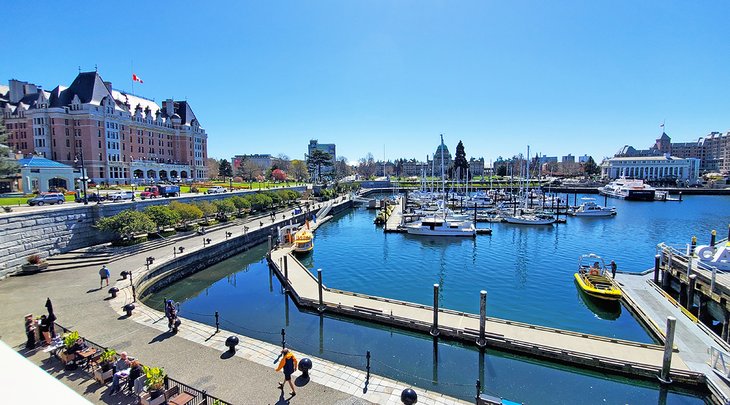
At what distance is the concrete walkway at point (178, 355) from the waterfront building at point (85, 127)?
2445 inches

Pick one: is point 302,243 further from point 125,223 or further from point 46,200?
point 46,200

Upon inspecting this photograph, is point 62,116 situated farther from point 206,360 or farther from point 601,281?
point 601,281

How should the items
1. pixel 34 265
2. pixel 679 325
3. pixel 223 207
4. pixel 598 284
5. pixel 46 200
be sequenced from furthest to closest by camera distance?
pixel 223 207 < pixel 46 200 < pixel 34 265 < pixel 598 284 < pixel 679 325

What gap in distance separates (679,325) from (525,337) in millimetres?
9238

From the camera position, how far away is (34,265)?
2669 centimetres

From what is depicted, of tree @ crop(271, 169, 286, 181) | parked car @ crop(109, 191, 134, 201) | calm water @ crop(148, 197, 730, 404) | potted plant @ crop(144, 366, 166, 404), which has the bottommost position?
calm water @ crop(148, 197, 730, 404)

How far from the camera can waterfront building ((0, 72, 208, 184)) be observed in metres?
71.2

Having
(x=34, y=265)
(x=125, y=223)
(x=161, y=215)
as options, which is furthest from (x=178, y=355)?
(x=161, y=215)

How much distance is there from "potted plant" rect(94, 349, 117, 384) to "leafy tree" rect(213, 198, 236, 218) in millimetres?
37128

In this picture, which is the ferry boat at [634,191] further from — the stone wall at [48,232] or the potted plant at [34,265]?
the potted plant at [34,265]

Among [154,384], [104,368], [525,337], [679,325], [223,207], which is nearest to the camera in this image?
[154,384]

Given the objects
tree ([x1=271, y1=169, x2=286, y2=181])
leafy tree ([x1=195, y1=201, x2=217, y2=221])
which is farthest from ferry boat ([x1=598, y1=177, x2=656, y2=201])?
leafy tree ([x1=195, y1=201, x2=217, y2=221])

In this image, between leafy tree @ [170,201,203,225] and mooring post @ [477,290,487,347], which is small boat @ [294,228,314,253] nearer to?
leafy tree @ [170,201,203,225]

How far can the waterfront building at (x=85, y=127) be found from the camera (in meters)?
71.2
